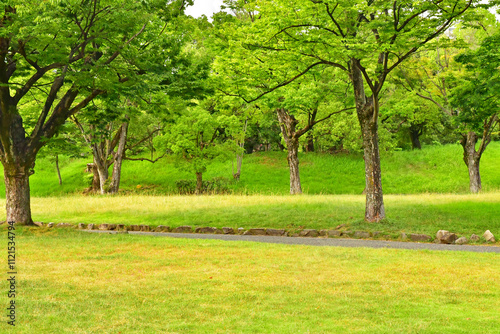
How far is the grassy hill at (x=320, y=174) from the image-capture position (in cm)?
4056

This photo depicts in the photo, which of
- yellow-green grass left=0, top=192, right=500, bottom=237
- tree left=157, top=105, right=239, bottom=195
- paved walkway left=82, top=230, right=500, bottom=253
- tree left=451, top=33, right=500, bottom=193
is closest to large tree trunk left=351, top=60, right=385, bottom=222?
yellow-green grass left=0, top=192, right=500, bottom=237

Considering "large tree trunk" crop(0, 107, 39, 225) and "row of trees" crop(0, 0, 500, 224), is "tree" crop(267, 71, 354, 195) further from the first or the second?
"large tree trunk" crop(0, 107, 39, 225)

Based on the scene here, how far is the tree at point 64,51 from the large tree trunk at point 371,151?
7.35 m

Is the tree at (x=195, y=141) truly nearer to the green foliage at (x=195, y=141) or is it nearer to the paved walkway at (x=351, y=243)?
the green foliage at (x=195, y=141)

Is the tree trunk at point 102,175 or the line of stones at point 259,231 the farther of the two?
the tree trunk at point 102,175

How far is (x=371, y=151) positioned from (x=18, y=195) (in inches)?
518

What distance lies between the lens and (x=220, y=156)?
35344mm

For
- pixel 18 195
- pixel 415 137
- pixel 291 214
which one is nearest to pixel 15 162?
pixel 18 195

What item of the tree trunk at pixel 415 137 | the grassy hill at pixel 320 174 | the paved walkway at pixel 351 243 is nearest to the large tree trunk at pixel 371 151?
the paved walkway at pixel 351 243

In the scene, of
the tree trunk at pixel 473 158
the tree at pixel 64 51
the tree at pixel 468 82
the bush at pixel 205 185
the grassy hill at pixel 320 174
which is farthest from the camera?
the grassy hill at pixel 320 174

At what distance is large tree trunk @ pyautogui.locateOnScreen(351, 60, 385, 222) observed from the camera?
656 inches

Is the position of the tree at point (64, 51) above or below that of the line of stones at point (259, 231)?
above

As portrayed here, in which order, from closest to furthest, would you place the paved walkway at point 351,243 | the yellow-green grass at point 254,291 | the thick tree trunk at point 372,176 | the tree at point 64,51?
1. the yellow-green grass at point 254,291
2. the paved walkway at point 351,243
3. the tree at point 64,51
4. the thick tree trunk at point 372,176

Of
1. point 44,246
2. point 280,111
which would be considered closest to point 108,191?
point 280,111
